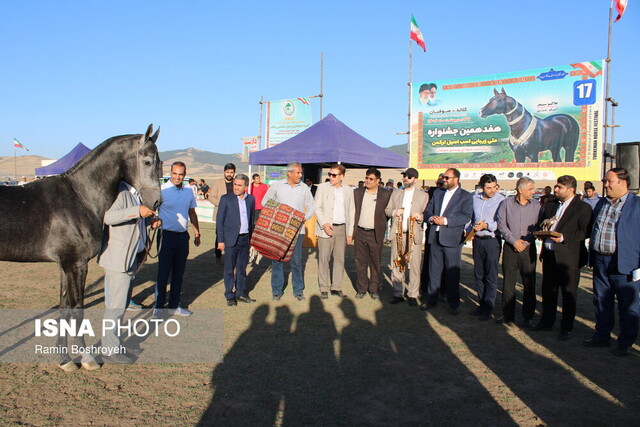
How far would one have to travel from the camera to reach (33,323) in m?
5.58

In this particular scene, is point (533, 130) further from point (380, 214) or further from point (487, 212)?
point (380, 214)

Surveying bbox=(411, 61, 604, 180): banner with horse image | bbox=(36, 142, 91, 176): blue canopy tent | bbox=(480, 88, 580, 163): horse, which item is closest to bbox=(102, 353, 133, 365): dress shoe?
bbox=(36, 142, 91, 176): blue canopy tent

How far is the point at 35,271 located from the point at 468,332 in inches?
324

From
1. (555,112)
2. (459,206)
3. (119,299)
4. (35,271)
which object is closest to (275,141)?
(555,112)

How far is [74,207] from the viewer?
161 inches

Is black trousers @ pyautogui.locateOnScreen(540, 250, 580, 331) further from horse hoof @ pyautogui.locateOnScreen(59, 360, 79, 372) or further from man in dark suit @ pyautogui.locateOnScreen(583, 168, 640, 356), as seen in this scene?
horse hoof @ pyautogui.locateOnScreen(59, 360, 79, 372)

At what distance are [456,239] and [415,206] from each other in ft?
2.92

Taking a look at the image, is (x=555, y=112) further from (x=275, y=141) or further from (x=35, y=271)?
(x=35, y=271)

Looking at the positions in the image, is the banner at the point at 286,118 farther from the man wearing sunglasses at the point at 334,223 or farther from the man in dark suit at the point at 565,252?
the man in dark suit at the point at 565,252

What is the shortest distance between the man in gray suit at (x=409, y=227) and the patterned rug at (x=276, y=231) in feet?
5.37

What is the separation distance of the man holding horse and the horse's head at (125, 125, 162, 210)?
1.75m

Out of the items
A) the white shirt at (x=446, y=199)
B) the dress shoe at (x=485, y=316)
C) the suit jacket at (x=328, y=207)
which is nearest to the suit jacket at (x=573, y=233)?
the dress shoe at (x=485, y=316)

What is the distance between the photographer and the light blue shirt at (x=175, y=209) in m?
5.96

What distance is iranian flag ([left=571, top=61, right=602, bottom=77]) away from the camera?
18391 millimetres
